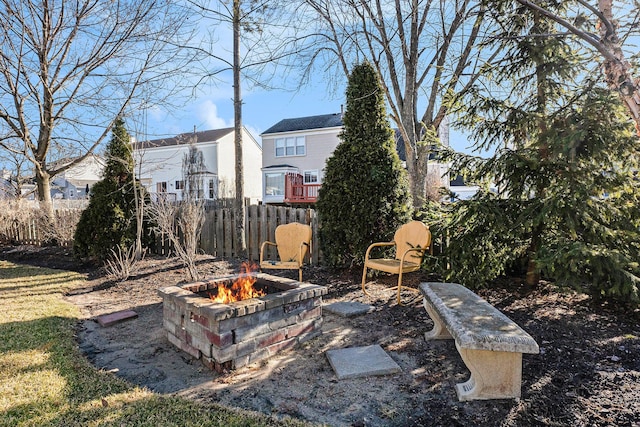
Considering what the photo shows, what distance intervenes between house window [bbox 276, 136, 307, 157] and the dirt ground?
17.8 metres

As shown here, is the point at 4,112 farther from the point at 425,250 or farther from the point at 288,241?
the point at 425,250

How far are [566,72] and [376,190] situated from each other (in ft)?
9.47

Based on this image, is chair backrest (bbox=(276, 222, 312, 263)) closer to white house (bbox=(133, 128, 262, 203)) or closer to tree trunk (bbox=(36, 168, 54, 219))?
tree trunk (bbox=(36, 168, 54, 219))

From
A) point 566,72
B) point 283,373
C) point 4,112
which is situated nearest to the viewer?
point 283,373

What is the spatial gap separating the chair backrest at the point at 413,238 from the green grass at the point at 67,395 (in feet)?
10.0

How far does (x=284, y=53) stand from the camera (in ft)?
25.8

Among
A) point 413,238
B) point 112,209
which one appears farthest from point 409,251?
point 112,209

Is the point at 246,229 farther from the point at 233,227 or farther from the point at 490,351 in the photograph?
the point at 490,351

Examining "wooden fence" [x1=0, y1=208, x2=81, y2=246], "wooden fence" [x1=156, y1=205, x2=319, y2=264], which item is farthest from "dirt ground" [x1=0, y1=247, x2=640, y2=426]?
"wooden fence" [x1=0, y1=208, x2=81, y2=246]

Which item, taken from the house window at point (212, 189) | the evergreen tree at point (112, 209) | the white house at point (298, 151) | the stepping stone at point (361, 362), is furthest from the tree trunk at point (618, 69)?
the house window at point (212, 189)

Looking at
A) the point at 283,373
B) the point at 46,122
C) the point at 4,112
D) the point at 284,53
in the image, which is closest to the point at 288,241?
the point at 283,373

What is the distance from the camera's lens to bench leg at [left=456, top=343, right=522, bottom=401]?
2.34 m

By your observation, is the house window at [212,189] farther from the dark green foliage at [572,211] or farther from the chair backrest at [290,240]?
the dark green foliage at [572,211]

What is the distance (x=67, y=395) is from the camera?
246 centimetres
